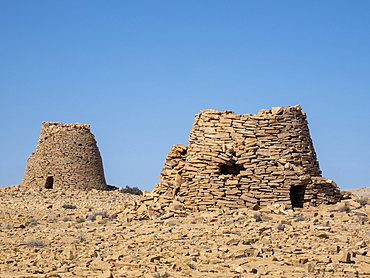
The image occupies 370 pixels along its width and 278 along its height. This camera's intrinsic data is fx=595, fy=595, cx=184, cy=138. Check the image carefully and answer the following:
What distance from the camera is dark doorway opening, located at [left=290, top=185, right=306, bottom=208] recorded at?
61.1 feet

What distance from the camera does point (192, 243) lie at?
14039 mm

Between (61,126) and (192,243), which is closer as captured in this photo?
(192,243)

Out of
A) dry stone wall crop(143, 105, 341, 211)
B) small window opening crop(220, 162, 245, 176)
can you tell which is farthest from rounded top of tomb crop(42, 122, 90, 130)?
small window opening crop(220, 162, 245, 176)

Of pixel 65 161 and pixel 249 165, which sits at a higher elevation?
pixel 65 161

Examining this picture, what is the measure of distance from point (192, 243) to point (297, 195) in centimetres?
587

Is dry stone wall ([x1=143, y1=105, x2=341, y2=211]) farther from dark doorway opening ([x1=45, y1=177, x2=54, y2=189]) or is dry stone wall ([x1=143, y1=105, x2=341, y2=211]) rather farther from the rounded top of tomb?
the rounded top of tomb

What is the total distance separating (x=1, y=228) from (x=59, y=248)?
3662mm

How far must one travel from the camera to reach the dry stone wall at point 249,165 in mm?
17984

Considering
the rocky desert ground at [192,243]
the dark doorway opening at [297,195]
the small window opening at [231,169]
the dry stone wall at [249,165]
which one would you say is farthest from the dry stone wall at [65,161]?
the dark doorway opening at [297,195]

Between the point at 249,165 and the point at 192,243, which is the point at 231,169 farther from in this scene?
the point at 192,243

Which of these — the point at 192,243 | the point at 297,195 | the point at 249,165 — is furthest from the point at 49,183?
the point at 192,243

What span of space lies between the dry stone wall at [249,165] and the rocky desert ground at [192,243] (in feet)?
1.62

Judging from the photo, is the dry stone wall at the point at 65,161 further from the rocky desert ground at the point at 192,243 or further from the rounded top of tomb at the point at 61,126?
the rocky desert ground at the point at 192,243

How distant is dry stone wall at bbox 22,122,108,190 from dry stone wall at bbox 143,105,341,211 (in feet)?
40.8
